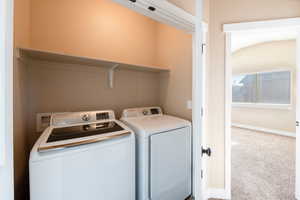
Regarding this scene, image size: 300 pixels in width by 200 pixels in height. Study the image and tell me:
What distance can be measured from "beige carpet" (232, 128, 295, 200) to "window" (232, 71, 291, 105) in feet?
4.77

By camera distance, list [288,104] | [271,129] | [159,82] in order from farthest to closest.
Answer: [271,129]
[288,104]
[159,82]

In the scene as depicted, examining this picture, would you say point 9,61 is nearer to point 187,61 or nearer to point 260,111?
point 187,61

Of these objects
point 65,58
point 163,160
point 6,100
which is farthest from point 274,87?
point 6,100

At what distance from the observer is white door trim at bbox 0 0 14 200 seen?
1.46ft

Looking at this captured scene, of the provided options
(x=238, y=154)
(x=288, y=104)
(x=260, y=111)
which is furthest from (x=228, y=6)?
(x=260, y=111)

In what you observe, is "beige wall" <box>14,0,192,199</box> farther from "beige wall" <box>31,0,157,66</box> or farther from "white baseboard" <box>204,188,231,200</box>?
"white baseboard" <box>204,188,231,200</box>

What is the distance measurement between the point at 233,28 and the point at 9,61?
2233 mm

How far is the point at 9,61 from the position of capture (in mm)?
471

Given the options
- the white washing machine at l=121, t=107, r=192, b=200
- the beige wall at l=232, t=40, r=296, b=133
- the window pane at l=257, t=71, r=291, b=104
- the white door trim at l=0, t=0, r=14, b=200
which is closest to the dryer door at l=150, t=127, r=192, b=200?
the white washing machine at l=121, t=107, r=192, b=200

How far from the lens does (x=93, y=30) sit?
1.76 m

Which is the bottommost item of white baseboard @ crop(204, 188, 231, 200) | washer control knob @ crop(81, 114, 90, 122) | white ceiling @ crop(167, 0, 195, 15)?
white baseboard @ crop(204, 188, 231, 200)

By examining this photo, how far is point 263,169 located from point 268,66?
385 cm

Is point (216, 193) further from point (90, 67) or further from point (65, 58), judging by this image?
point (65, 58)

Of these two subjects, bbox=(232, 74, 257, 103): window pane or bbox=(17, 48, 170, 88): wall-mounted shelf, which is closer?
bbox=(17, 48, 170, 88): wall-mounted shelf
